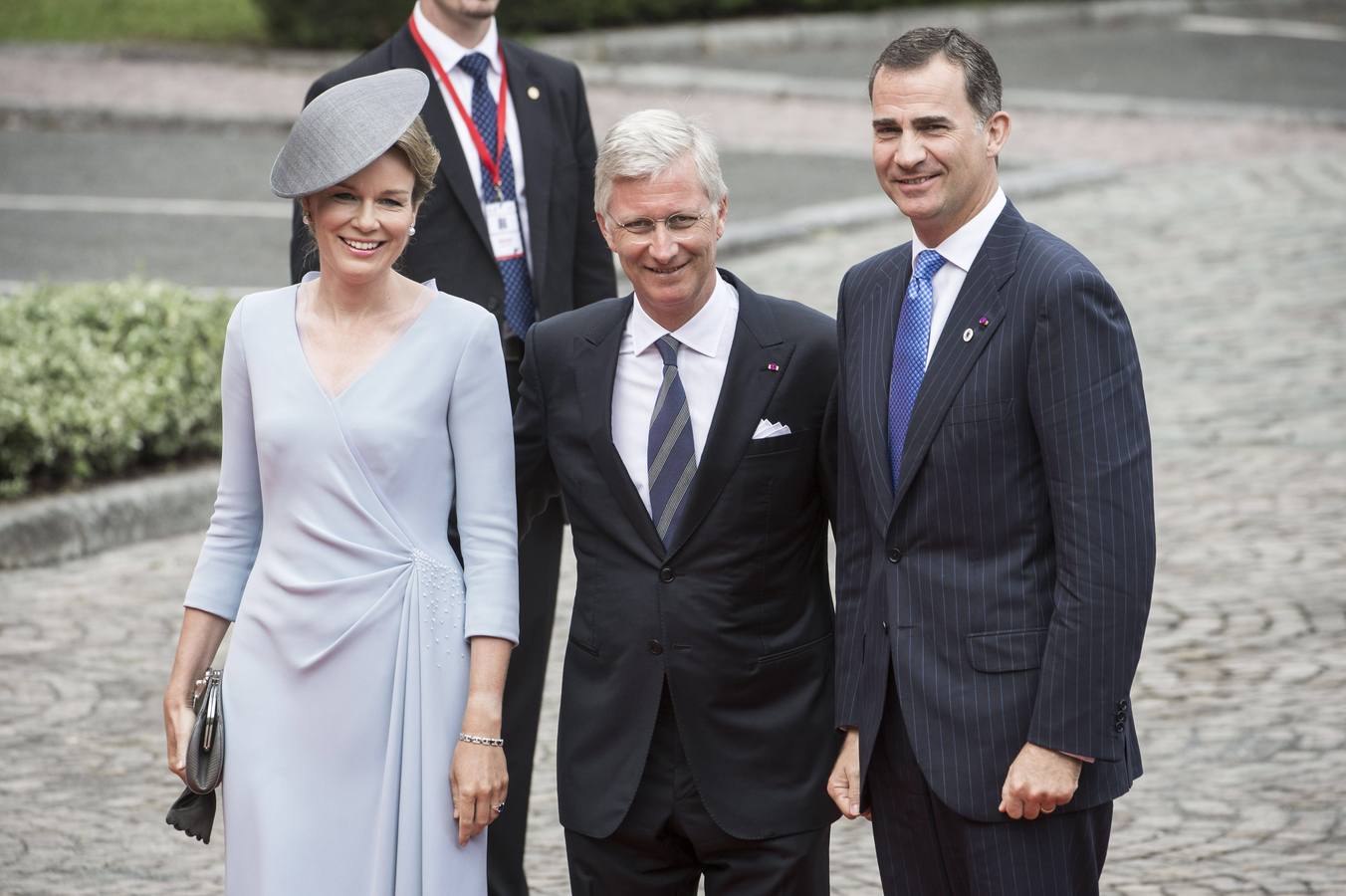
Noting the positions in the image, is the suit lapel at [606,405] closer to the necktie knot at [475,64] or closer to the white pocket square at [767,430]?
the white pocket square at [767,430]

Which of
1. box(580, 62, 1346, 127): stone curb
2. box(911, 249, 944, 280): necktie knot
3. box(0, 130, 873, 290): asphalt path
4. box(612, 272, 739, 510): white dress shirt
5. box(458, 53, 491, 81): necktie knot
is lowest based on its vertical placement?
box(612, 272, 739, 510): white dress shirt

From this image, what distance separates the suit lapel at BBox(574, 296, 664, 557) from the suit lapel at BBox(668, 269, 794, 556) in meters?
0.07

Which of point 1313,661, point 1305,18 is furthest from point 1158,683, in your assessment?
point 1305,18

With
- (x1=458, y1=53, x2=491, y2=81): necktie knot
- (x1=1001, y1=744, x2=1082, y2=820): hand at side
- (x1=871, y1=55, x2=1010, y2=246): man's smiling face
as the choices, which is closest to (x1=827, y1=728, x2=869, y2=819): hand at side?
(x1=1001, y1=744, x2=1082, y2=820): hand at side

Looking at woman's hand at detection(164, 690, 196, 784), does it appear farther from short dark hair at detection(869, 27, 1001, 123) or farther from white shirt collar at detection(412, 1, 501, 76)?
white shirt collar at detection(412, 1, 501, 76)

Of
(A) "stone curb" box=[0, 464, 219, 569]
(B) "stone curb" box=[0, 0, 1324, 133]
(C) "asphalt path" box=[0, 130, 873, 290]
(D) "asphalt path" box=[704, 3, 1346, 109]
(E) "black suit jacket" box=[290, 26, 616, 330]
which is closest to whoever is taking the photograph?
(E) "black suit jacket" box=[290, 26, 616, 330]

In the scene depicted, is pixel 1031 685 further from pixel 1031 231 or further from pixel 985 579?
pixel 1031 231

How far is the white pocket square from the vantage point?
3348 millimetres

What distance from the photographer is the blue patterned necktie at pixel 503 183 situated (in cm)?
448

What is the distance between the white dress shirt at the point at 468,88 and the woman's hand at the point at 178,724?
161 cm

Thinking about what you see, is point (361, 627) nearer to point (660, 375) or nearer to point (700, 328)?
point (660, 375)

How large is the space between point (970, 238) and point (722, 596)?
75 cm

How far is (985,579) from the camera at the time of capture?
10.1ft

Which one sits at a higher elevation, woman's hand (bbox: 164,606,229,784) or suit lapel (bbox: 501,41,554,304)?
suit lapel (bbox: 501,41,554,304)
